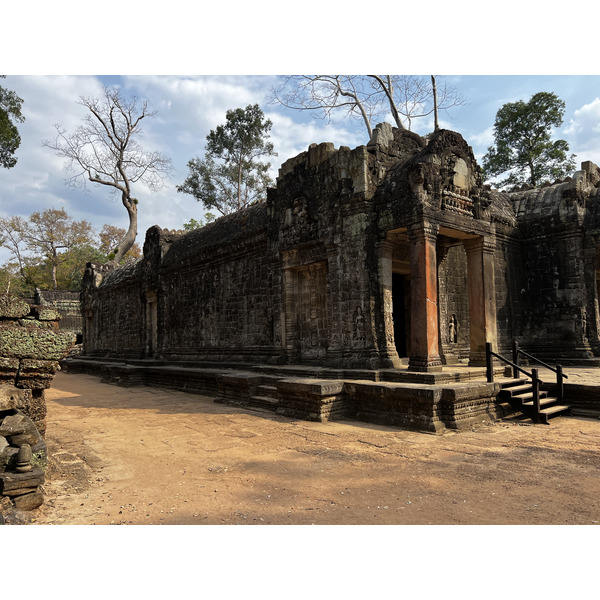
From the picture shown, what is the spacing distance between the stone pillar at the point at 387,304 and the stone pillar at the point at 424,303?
47cm

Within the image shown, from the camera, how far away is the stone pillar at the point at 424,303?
7289mm

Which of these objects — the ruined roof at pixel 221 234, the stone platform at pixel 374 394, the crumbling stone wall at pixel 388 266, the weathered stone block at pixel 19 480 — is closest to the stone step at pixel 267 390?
the stone platform at pixel 374 394

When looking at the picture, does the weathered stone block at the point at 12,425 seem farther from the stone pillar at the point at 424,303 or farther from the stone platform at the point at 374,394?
the stone pillar at the point at 424,303

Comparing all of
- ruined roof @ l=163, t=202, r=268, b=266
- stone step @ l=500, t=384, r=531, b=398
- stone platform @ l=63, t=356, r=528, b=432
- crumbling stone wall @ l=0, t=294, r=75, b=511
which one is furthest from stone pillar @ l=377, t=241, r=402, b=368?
crumbling stone wall @ l=0, t=294, r=75, b=511

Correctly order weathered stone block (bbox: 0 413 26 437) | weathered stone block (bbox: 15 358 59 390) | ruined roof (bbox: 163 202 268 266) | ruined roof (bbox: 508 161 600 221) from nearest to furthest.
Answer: weathered stone block (bbox: 0 413 26 437)
weathered stone block (bbox: 15 358 59 390)
ruined roof (bbox: 508 161 600 221)
ruined roof (bbox: 163 202 268 266)

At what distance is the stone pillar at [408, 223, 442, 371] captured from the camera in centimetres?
729

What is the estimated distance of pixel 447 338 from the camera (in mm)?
9828

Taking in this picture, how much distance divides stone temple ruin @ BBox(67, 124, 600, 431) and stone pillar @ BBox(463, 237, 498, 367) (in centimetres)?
3

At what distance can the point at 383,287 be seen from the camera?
803 centimetres

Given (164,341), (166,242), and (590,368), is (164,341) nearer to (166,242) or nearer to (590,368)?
(166,242)

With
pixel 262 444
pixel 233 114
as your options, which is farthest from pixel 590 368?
pixel 233 114

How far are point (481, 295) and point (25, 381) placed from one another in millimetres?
7740

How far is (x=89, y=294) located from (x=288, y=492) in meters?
20.3

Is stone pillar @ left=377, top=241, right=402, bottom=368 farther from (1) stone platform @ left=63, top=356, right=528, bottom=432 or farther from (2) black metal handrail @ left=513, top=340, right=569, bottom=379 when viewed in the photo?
(2) black metal handrail @ left=513, top=340, right=569, bottom=379
